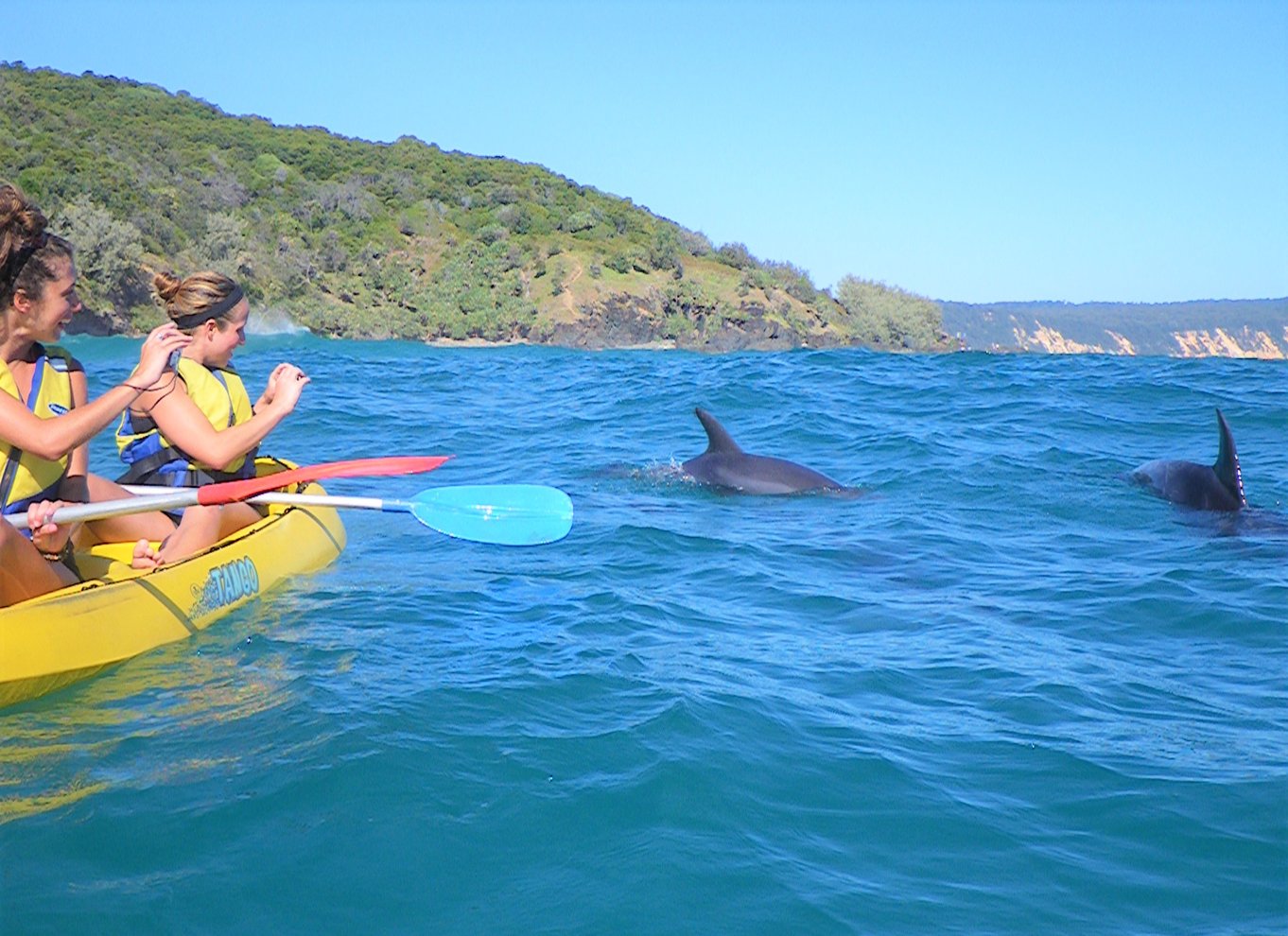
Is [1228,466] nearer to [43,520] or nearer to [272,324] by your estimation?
[43,520]

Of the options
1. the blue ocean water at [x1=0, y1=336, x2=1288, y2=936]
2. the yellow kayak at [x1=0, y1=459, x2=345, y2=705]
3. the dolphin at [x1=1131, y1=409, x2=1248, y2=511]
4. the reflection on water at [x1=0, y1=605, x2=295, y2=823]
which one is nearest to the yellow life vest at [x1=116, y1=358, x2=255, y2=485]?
the yellow kayak at [x1=0, y1=459, x2=345, y2=705]

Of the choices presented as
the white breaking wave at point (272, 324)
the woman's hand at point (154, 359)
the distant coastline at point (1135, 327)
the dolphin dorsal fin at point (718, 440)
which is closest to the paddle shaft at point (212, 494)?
the woman's hand at point (154, 359)

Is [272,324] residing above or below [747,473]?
above

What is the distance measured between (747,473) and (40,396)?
544 centimetres

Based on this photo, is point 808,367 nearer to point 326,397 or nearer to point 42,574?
point 326,397

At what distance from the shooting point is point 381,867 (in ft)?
10.3

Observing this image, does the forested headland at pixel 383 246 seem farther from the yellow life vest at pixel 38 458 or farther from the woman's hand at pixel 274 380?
the yellow life vest at pixel 38 458

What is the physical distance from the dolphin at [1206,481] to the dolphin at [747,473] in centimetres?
227

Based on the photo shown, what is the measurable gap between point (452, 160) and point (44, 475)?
62.0m

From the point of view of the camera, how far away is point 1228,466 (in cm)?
773

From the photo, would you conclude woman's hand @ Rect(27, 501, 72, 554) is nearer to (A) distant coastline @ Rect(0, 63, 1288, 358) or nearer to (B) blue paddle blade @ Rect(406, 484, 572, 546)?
(B) blue paddle blade @ Rect(406, 484, 572, 546)

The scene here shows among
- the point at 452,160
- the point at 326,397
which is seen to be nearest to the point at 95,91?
the point at 452,160

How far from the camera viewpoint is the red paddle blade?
16.2 feet

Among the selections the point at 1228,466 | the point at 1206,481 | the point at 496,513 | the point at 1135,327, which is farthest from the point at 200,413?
the point at 1135,327
